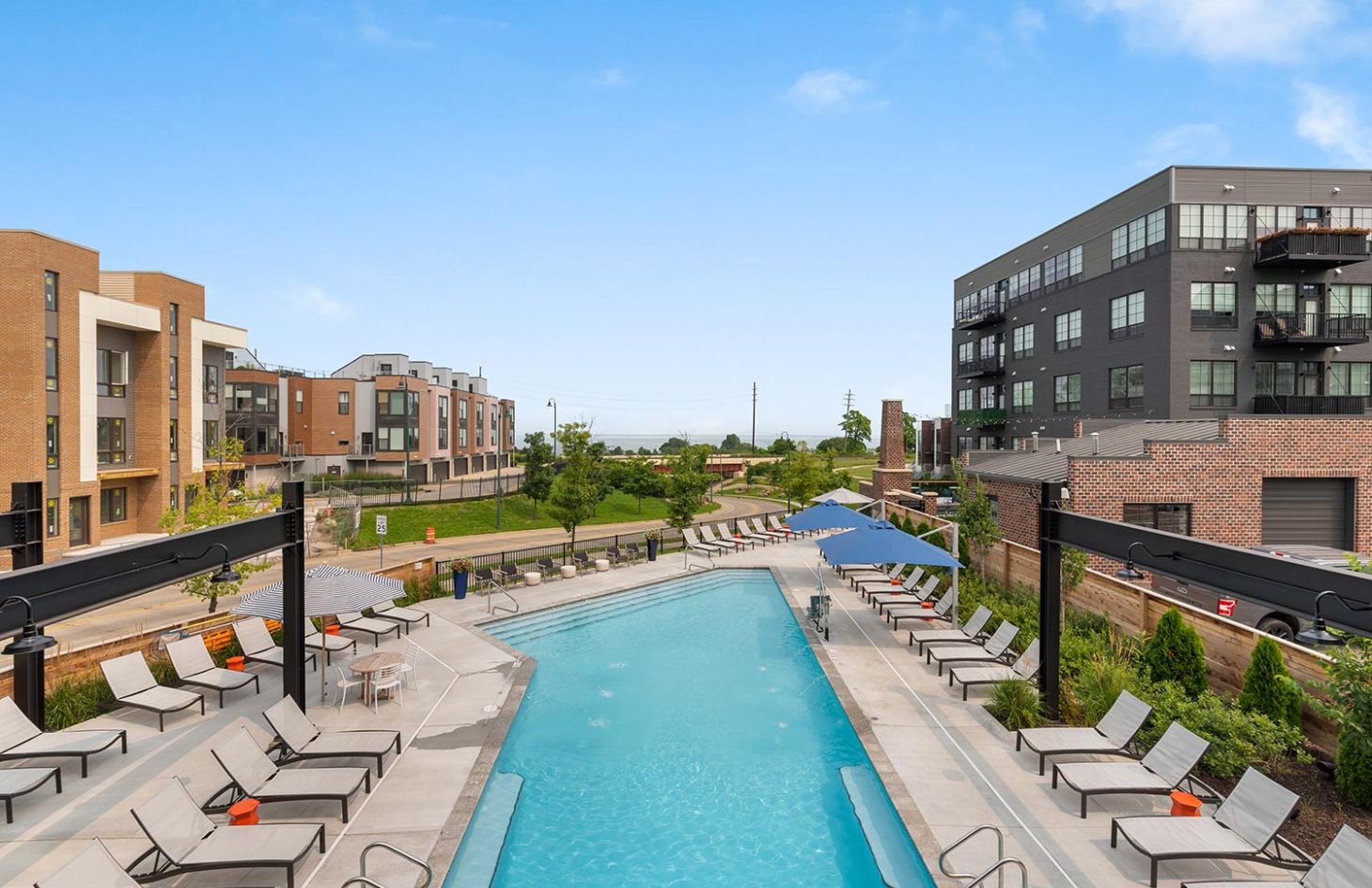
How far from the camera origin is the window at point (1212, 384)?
31781 millimetres

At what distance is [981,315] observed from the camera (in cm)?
4847

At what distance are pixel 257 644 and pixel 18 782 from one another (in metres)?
5.62

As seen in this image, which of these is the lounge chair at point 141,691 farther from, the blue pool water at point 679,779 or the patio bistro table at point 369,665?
the blue pool water at point 679,779

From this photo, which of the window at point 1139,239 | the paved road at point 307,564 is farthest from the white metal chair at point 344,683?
the window at point 1139,239

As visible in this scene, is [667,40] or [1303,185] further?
[1303,185]

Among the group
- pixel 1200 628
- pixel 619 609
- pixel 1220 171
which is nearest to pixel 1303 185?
pixel 1220 171

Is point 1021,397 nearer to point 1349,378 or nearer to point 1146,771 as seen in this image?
point 1349,378

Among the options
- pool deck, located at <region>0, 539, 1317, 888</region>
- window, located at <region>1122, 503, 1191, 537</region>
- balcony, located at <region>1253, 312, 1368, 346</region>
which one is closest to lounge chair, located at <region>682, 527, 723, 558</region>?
pool deck, located at <region>0, 539, 1317, 888</region>

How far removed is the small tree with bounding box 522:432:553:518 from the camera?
45.2m

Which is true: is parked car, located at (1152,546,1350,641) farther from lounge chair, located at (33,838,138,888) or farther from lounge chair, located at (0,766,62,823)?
lounge chair, located at (0,766,62,823)

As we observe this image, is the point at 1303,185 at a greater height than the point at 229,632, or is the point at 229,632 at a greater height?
the point at 1303,185

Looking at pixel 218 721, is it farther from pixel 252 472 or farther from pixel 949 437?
pixel 949 437

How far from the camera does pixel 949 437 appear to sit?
58.0 m

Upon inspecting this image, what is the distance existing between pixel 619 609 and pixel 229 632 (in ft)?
A: 30.7
